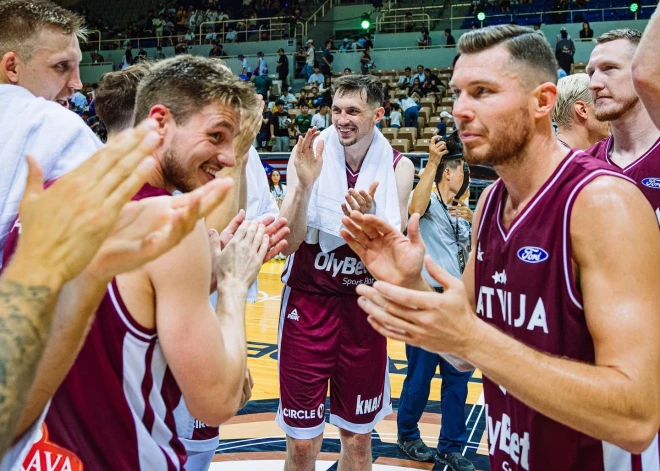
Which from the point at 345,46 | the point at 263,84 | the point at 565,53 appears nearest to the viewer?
the point at 565,53

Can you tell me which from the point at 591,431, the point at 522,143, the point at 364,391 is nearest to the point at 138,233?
the point at 591,431

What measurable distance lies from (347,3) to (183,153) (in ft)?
76.6

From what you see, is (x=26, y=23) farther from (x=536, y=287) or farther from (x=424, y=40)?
(x=424, y=40)

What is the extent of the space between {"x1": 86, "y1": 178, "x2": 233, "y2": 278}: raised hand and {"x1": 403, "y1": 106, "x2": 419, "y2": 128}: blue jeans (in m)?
15.4

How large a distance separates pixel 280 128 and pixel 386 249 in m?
14.9

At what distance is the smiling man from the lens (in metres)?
2.18

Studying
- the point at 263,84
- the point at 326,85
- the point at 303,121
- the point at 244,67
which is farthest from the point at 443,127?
the point at 244,67

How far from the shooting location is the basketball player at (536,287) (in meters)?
1.56

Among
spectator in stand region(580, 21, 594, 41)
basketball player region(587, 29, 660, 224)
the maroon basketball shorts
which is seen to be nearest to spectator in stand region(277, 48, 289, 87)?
spectator in stand region(580, 21, 594, 41)

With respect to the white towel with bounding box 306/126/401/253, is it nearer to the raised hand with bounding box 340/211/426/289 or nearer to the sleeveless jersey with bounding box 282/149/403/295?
the sleeveless jersey with bounding box 282/149/403/295

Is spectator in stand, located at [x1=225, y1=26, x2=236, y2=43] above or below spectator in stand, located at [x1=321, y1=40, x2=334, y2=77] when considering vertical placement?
above

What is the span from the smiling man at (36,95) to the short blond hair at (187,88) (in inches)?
13.1

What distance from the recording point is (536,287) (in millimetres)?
1902

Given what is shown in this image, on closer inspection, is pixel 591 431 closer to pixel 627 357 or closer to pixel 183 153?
pixel 627 357
